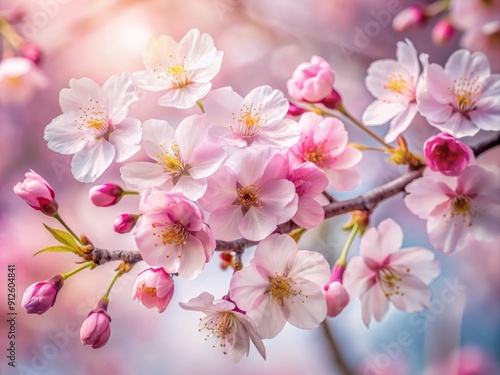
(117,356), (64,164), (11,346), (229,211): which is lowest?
(117,356)

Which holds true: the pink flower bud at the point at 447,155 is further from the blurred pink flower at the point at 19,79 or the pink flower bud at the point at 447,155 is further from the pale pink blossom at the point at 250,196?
the blurred pink flower at the point at 19,79

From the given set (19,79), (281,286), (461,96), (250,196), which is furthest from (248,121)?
(19,79)

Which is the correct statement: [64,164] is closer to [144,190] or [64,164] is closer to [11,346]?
[11,346]

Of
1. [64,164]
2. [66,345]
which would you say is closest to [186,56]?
[64,164]

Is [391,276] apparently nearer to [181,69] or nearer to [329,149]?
[329,149]

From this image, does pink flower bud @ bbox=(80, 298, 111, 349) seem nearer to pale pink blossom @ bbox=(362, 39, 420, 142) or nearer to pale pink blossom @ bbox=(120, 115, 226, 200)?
pale pink blossom @ bbox=(120, 115, 226, 200)
